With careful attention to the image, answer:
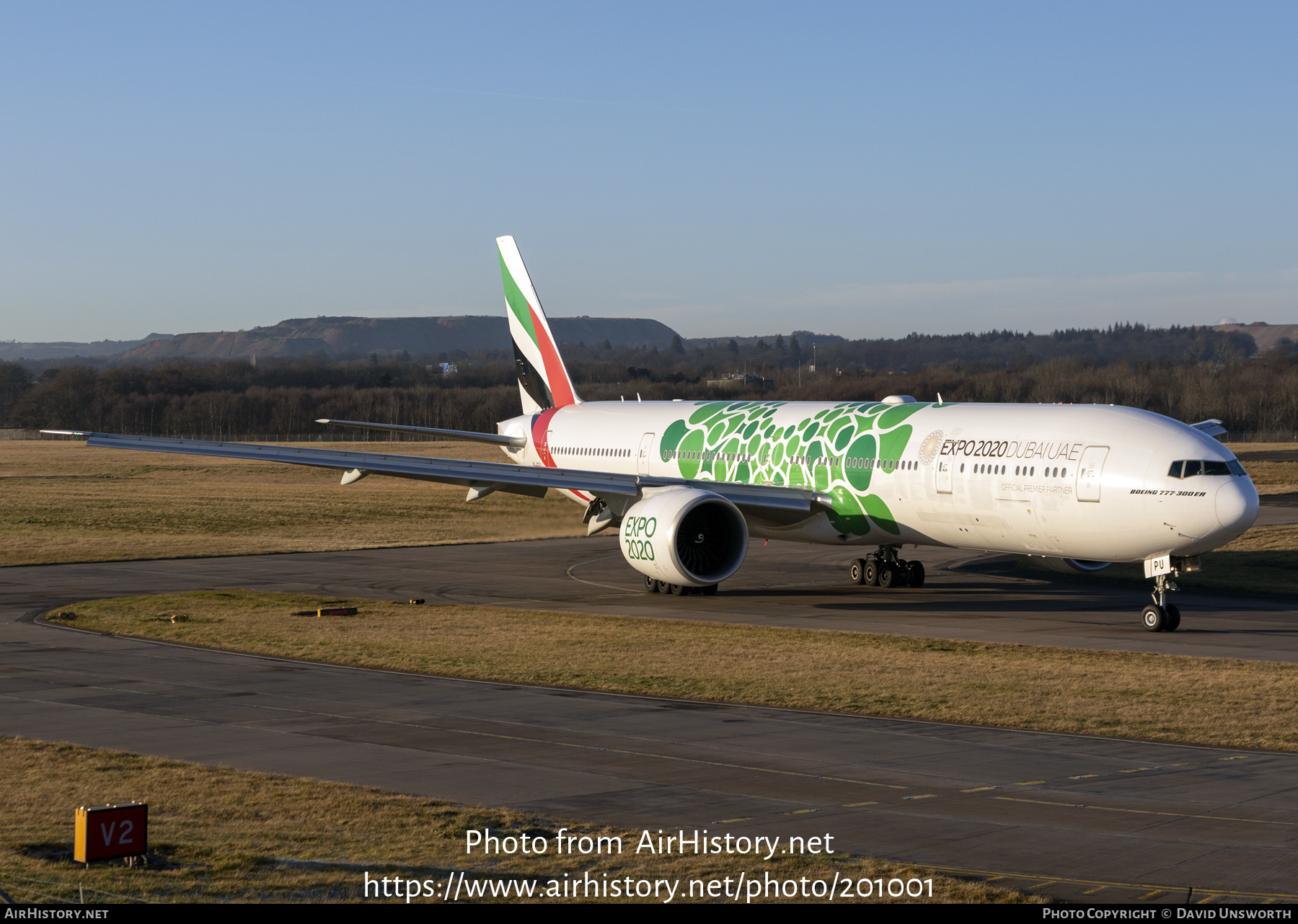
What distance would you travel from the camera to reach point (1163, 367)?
157 m

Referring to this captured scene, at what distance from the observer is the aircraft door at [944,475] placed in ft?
97.7

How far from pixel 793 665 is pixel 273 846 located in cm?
1301

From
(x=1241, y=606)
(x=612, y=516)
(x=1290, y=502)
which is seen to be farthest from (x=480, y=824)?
(x=1290, y=502)

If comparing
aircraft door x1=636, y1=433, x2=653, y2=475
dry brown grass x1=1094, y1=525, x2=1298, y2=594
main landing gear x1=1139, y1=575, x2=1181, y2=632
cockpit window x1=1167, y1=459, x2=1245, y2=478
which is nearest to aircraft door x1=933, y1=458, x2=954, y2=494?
main landing gear x1=1139, y1=575, x2=1181, y2=632

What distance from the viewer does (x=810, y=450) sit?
33625 millimetres

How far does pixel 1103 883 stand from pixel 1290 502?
5642 cm

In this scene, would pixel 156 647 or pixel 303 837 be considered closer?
pixel 303 837

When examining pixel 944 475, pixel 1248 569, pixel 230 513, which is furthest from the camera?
pixel 230 513

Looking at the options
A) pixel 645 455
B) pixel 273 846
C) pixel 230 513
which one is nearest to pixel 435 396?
pixel 230 513

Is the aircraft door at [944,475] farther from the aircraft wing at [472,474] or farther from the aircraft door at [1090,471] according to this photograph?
the aircraft wing at [472,474]

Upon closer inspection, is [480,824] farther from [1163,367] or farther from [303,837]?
[1163,367]

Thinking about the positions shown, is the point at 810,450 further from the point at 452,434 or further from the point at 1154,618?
the point at 452,434

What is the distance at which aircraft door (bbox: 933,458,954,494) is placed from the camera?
1172 inches

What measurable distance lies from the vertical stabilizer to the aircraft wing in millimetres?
11221
